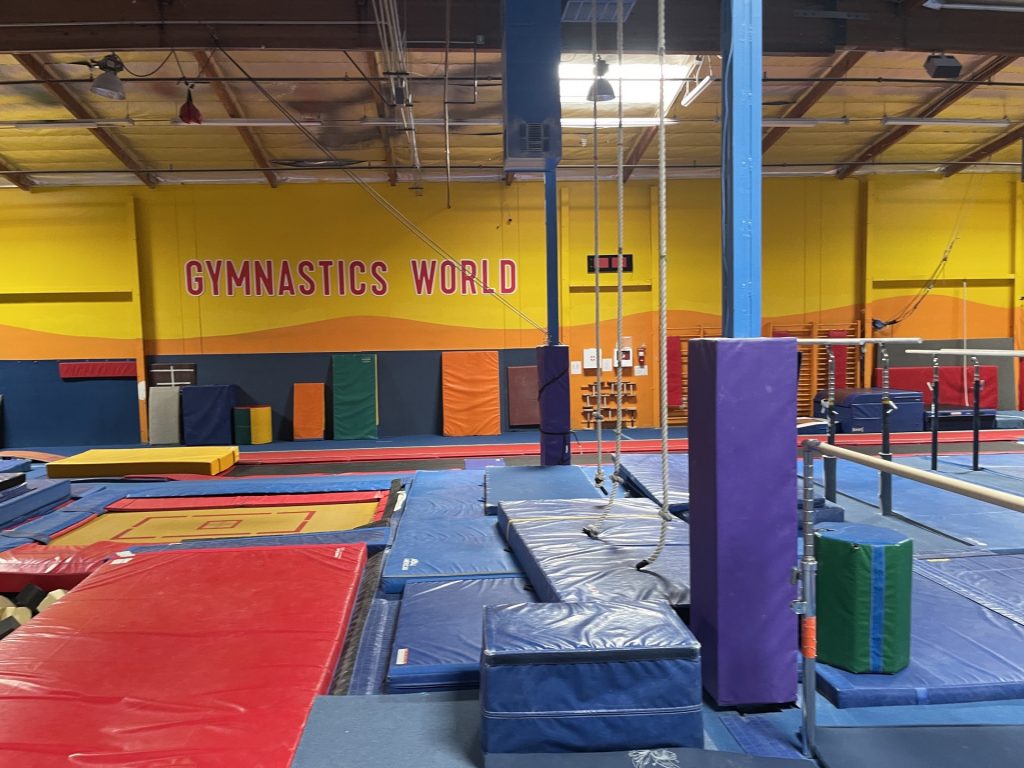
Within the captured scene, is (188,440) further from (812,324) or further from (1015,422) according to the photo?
(1015,422)

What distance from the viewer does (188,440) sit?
10.8 m

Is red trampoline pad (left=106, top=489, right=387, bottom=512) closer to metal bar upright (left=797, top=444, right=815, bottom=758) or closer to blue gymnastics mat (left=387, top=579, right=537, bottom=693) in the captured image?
blue gymnastics mat (left=387, top=579, right=537, bottom=693)

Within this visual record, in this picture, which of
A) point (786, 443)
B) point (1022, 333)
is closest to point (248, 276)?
point (786, 443)

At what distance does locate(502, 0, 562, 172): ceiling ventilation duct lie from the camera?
215 inches

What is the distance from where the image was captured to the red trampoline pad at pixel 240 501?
625cm

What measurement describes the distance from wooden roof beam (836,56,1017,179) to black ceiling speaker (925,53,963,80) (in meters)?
0.94

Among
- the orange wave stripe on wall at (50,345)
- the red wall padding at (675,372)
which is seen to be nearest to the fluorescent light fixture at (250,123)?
the orange wave stripe on wall at (50,345)

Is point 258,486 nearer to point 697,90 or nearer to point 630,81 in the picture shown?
point 630,81

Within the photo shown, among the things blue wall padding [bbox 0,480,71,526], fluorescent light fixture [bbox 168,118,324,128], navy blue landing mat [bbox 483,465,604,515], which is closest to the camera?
navy blue landing mat [bbox 483,465,604,515]

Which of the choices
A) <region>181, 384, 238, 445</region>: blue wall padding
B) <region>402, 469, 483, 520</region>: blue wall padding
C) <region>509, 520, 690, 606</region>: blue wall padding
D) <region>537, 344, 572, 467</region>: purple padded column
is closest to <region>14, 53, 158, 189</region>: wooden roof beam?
<region>181, 384, 238, 445</region>: blue wall padding

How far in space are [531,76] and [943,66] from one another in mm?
5762

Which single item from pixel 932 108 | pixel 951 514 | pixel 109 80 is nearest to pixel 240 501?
pixel 109 80

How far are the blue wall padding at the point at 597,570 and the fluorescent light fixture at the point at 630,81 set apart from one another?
6067 mm

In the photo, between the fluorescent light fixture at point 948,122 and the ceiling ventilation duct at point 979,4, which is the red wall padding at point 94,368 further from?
the fluorescent light fixture at point 948,122
